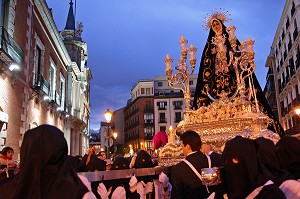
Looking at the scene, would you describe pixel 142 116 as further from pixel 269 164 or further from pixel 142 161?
pixel 269 164

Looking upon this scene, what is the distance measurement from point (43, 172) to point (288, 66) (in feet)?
106

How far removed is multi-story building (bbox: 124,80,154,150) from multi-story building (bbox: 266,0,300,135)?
24.3 meters

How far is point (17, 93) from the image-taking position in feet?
44.7

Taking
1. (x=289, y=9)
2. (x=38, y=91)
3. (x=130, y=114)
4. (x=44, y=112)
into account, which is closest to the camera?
(x=38, y=91)

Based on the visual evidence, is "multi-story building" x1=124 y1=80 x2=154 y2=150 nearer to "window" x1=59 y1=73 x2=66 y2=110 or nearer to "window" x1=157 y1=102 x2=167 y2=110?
"window" x1=157 y1=102 x2=167 y2=110

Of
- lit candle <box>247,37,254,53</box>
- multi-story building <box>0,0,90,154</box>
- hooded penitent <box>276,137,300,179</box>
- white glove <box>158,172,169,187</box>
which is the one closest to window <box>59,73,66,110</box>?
multi-story building <box>0,0,90,154</box>

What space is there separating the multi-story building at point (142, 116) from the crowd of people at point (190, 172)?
51.4 metres

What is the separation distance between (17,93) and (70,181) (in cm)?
1268

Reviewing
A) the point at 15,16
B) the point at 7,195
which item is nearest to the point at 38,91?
the point at 15,16

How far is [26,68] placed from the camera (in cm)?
1467

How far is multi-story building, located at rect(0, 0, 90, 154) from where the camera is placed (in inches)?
475

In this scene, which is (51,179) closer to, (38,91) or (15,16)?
(15,16)

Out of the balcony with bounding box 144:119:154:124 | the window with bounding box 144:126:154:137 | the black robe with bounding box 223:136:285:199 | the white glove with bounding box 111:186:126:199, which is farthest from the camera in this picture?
the balcony with bounding box 144:119:154:124

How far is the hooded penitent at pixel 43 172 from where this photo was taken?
78.9 inches
